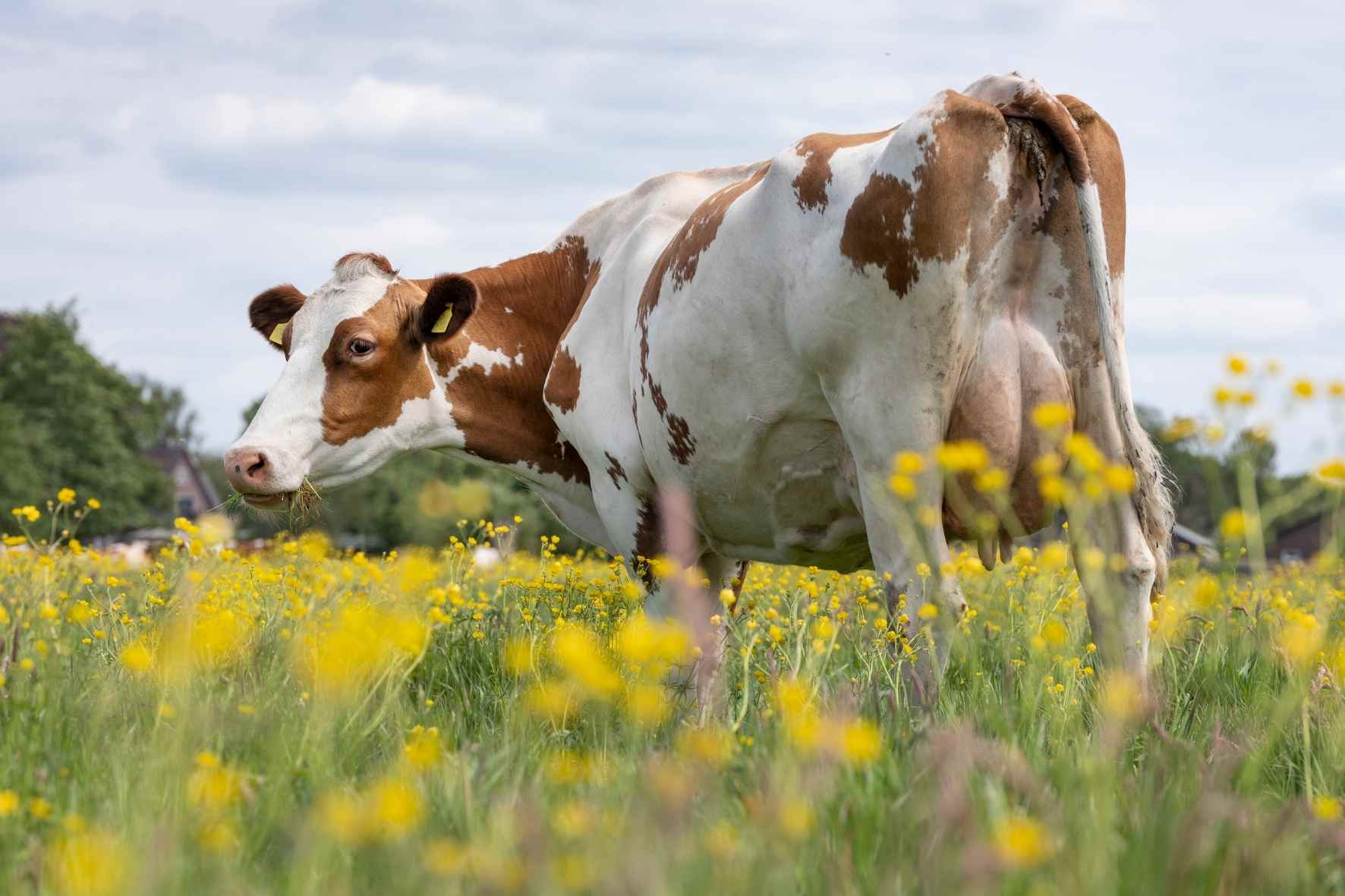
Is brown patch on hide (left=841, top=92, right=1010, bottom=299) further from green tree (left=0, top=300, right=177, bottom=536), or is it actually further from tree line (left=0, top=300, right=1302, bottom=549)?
green tree (left=0, top=300, right=177, bottom=536)

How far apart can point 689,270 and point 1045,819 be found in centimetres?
327

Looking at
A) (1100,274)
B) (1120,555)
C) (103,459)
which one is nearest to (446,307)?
(1100,274)

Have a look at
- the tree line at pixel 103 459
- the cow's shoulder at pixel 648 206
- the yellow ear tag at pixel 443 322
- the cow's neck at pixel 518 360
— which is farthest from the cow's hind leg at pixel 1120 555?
the tree line at pixel 103 459

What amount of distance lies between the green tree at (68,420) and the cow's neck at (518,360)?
1760 inches

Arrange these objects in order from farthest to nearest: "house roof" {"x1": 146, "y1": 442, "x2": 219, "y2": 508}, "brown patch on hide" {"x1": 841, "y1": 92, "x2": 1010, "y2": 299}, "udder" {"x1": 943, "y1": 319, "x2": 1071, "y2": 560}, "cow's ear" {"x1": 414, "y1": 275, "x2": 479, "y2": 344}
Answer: "house roof" {"x1": 146, "y1": 442, "x2": 219, "y2": 508}, "cow's ear" {"x1": 414, "y1": 275, "x2": 479, "y2": 344}, "udder" {"x1": 943, "y1": 319, "x2": 1071, "y2": 560}, "brown patch on hide" {"x1": 841, "y1": 92, "x2": 1010, "y2": 299}

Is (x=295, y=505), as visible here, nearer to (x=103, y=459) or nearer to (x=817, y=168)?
(x=817, y=168)

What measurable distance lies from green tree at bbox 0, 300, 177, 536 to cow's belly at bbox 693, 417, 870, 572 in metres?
46.6

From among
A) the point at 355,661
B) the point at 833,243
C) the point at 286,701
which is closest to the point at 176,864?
the point at 355,661

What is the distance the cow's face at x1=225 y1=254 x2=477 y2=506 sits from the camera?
626cm

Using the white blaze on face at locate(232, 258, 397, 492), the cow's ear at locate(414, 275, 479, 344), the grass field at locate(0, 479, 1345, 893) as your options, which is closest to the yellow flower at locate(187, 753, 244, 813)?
the grass field at locate(0, 479, 1345, 893)

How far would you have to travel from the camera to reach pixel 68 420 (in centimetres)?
5097

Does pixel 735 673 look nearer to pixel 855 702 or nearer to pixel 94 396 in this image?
pixel 855 702

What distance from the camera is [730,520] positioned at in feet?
18.3

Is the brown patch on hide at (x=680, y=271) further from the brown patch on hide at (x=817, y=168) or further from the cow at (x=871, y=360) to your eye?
the brown patch on hide at (x=817, y=168)
